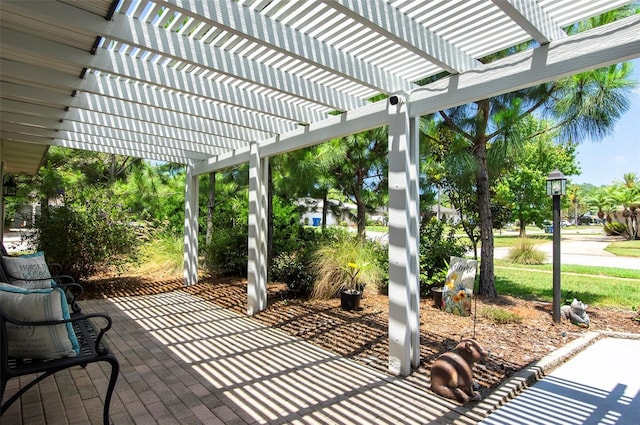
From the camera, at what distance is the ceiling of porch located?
2244 mm

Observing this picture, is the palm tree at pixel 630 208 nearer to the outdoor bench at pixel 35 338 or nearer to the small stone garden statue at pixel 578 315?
the small stone garden statue at pixel 578 315

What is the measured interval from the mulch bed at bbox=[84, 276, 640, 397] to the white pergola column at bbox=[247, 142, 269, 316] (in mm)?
231

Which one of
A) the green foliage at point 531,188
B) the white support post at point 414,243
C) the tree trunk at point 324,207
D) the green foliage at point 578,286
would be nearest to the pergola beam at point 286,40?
the white support post at point 414,243

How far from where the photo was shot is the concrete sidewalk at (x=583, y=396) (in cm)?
236

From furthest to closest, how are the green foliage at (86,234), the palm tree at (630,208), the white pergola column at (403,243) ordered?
the palm tree at (630,208)
the green foliage at (86,234)
the white pergola column at (403,243)

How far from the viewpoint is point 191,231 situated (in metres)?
7.08

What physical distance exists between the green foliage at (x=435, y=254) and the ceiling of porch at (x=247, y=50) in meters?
2.89

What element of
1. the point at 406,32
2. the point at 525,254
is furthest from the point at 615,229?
the point at 406,32

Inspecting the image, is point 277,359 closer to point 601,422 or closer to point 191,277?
point 601,422

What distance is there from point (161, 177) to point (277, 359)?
876 cm

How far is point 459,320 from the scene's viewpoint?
4.46 meters

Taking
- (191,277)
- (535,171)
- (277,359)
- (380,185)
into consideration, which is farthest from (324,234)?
(535,171)

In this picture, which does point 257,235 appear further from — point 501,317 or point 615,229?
point 615,229

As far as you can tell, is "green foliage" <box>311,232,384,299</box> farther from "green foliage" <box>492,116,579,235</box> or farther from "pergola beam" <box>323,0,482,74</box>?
"green foliage" <box>492,116,579,235</box>
